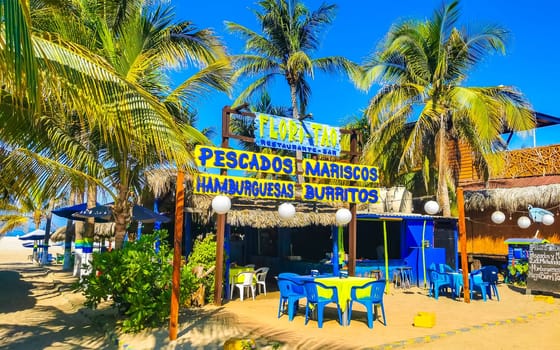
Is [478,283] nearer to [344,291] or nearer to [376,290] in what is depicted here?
[376,290]

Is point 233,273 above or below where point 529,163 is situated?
below

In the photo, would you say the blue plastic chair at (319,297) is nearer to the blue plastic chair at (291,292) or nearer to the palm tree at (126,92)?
the blue plastic chair at (291,292)

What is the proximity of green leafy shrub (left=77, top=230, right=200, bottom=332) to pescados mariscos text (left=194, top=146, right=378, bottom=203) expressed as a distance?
6.07 feet

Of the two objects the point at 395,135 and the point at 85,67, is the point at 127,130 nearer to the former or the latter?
the point at 85,67

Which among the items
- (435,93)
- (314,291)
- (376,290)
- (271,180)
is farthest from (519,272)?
(314,291)

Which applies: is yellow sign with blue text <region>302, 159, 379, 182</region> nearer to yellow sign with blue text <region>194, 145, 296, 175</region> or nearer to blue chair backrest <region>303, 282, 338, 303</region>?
yellow sign with blue text <region>194, 145, 296, 175</region>

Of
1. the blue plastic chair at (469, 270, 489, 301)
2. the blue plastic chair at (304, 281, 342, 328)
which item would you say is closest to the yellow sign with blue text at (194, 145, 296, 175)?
the blue plastic chair at (304, 281, 342, 328)

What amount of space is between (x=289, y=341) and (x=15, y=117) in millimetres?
4433

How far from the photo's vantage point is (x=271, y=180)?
998cm

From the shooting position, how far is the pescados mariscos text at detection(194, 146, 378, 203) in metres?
9.22

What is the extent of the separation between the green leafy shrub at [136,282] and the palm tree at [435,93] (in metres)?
9.71

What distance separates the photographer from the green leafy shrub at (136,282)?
7121 millimetres

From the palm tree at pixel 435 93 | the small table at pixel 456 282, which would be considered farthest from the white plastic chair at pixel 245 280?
the palm tree at pixel 435 93

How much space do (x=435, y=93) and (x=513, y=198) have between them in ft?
14.1
